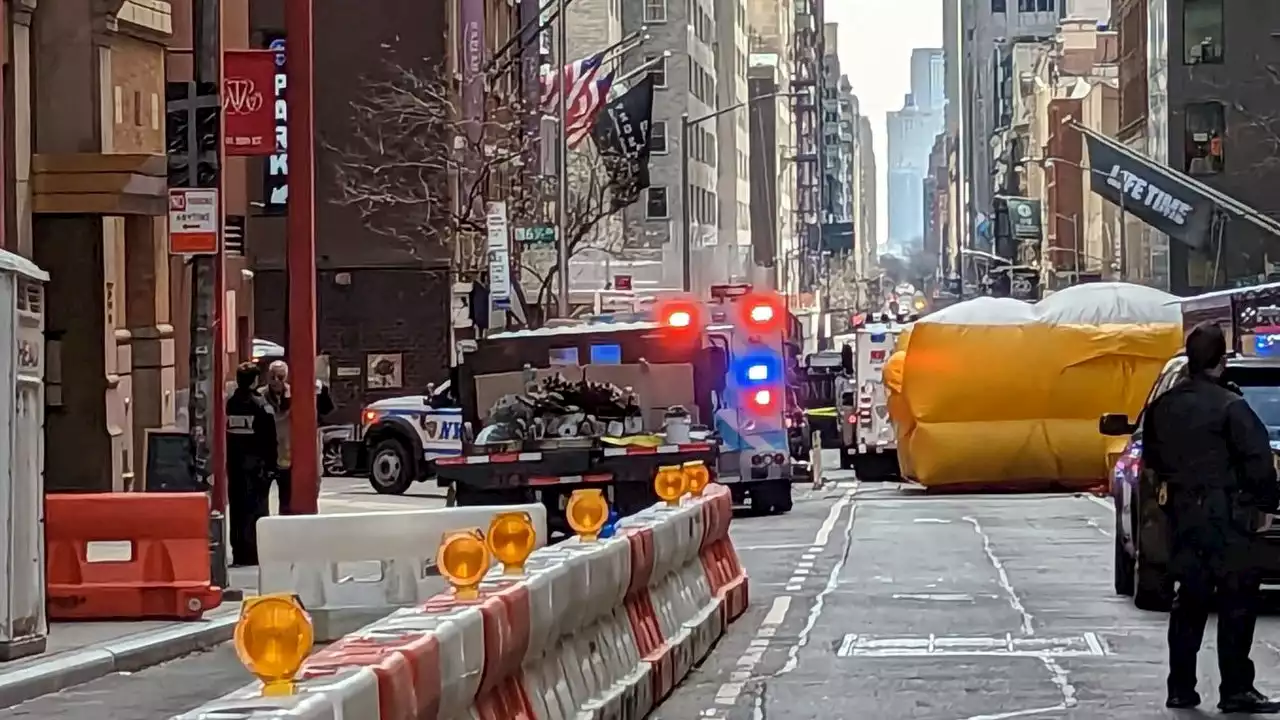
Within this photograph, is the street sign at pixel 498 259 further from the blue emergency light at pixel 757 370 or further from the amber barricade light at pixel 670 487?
the amber barricade light at pixel 670 487

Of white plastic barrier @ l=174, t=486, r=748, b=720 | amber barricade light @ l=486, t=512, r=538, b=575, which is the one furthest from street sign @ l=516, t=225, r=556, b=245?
amber barricade light @ l=486, t=512, r=538, b=575

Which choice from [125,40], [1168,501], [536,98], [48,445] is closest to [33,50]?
[125,40]

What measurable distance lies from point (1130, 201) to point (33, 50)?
138 feet

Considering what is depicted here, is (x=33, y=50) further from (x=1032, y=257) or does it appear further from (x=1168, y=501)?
(x=1032, y=257)

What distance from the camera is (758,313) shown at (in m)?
30.7

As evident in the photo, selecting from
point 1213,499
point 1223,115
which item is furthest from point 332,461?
point 1223,115

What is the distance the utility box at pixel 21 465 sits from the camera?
14.6 m

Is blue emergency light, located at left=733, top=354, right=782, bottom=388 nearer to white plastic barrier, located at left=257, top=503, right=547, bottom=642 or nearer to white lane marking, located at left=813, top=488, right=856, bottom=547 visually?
white lane marking, located at left=813, top=488, right=856, bottom=547

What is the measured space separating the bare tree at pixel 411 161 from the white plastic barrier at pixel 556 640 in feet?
111

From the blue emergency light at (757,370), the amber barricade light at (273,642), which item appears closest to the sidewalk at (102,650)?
the amber barricade light at (273,642)

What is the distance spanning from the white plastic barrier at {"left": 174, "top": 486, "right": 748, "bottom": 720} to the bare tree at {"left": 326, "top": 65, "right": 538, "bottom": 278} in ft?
111

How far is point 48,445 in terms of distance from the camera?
29.0 metres

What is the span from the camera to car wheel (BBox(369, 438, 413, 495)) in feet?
123

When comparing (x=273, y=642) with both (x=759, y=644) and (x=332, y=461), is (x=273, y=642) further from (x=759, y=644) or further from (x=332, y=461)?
(x=332, y=461)
